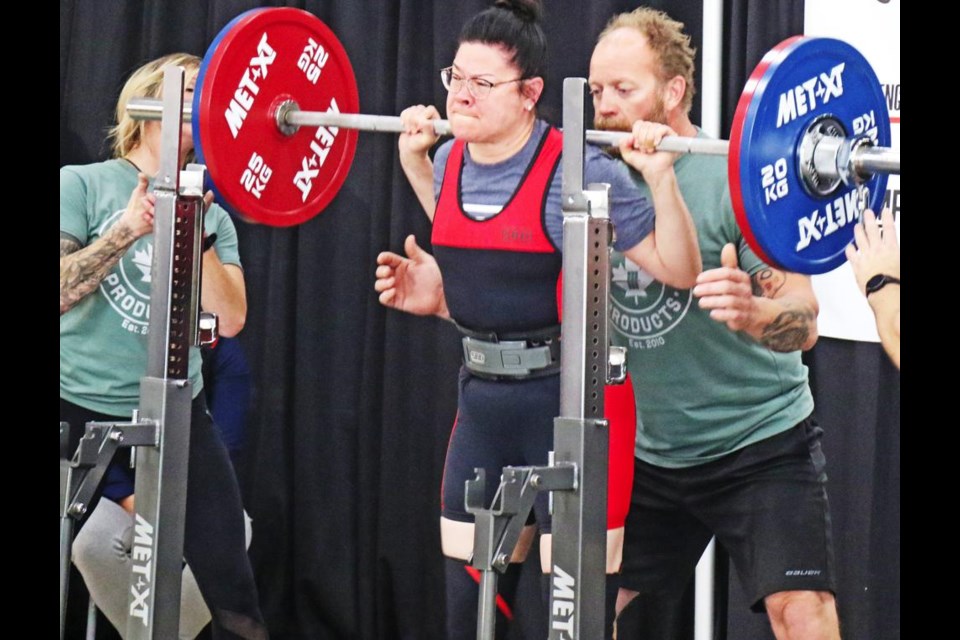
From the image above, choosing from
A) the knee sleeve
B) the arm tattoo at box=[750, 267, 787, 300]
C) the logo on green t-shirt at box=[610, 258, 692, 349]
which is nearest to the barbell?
the arm tattoo at box=[750, 267, 787, 300]

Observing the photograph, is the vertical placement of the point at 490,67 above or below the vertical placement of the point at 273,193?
above

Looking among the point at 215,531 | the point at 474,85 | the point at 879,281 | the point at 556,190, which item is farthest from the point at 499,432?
the point at 215,531

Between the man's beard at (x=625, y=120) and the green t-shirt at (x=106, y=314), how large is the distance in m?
1.27

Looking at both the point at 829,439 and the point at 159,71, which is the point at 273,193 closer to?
the point at 159,71

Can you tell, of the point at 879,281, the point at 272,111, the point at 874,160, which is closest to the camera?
the point at 874,160

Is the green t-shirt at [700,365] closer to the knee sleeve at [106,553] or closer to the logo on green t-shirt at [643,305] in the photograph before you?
the logo on green t-shirt at [643,305]

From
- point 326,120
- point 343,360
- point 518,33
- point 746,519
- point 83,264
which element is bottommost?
point 746,519

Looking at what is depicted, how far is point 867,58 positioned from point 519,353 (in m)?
1.05

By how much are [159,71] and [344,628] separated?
174 cm

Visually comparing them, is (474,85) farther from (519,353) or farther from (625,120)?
(519,353)

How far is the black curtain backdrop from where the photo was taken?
3779mm

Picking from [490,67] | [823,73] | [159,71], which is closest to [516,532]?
[823,73]

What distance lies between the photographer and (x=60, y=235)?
3740 millimetres

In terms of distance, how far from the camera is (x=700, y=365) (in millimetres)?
3168
